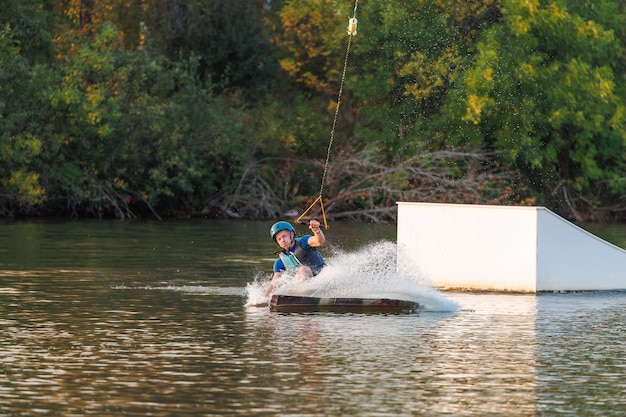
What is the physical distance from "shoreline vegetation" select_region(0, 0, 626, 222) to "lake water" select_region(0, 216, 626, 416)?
70.7 ft

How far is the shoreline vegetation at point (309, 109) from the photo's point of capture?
4709 centimetres

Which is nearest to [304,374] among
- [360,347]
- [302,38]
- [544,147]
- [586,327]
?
[360,347]

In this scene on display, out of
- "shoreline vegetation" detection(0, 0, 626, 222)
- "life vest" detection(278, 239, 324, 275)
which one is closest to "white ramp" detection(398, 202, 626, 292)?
"life vest" detection(278, 239, 324, 275)

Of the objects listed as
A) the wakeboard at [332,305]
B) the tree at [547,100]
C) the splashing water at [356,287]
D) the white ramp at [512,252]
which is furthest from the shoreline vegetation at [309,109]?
the wakeboard at [332,305]

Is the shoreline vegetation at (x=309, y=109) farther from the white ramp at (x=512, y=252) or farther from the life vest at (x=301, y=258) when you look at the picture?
the life vest at (x=301, y=258)

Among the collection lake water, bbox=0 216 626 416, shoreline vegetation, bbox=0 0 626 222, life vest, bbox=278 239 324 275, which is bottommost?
lake water, bbox=0 216 626 416

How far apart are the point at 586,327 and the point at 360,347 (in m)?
3.26

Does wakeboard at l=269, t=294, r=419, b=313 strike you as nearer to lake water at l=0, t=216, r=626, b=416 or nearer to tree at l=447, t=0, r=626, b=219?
lake water at l=0, t=216, r=626, b=416

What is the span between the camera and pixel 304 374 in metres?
13.5

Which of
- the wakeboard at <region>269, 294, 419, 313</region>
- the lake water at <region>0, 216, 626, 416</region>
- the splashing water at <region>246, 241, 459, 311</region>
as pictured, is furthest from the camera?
the splashing water at <region>246, 241, 459, 311</region>

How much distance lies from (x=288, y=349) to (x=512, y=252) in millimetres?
7895

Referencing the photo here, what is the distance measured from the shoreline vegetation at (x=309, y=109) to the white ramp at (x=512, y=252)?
895 inches

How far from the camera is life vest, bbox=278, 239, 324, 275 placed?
19812 millimetres

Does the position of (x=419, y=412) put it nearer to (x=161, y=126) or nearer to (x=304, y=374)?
(x=304, y=374)
